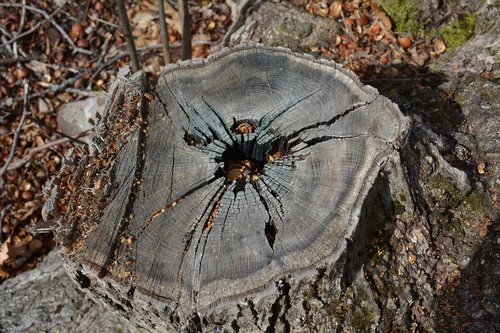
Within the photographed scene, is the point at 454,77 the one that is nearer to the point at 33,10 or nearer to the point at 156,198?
the point at 156,198

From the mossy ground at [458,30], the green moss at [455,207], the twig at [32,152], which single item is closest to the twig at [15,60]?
the twig at [32,152]

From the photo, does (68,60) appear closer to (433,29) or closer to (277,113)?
(277,113)

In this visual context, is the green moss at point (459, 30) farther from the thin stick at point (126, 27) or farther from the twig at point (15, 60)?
the twig at point (15, 60)

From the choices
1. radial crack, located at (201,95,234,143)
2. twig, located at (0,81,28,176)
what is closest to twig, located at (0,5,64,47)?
twig, located at (0,81,28,176)

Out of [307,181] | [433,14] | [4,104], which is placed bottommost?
[307,181]

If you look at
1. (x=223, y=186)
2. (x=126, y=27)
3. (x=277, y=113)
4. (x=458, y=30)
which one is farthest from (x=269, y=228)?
(x=458, y=30)

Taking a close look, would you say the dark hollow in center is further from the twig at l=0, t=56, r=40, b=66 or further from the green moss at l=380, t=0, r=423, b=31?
the twig at l=0, t=56, r=40, b=66

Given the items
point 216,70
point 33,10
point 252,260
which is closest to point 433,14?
point 216,70
